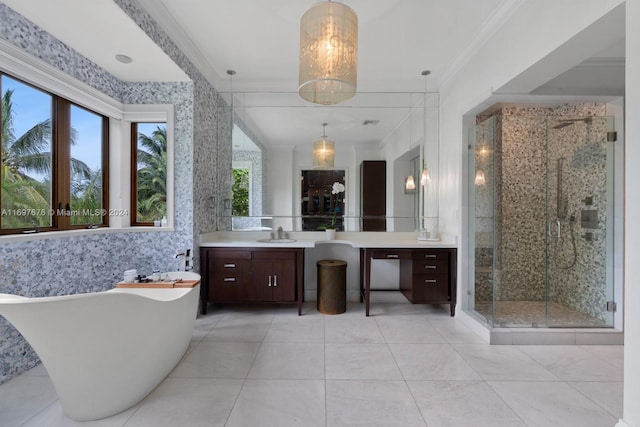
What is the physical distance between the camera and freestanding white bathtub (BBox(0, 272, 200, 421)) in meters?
1.44

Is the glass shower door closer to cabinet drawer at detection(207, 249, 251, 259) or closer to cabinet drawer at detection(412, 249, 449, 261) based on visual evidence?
cabinet drawer at detection(412, 249, 449, 261)

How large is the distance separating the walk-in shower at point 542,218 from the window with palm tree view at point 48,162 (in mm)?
3820

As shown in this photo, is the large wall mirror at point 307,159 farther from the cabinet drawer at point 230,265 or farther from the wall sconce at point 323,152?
the cabinet drawer at point 230,265

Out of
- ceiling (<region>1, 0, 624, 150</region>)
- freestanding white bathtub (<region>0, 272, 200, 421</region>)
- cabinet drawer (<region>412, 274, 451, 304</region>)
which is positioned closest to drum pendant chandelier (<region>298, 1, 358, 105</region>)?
ceiling (<region>1, 0, 624, 150</region>)

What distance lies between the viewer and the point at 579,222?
320cm

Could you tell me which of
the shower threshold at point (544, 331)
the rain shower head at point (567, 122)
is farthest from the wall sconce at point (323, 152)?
the rain shower head at point (567, 122)

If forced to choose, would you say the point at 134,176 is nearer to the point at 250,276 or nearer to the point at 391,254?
the point at 250,276

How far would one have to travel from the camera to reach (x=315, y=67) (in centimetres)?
197

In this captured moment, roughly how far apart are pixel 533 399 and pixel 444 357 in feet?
2.05

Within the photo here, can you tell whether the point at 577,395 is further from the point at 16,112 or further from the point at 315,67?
the point at 16,112

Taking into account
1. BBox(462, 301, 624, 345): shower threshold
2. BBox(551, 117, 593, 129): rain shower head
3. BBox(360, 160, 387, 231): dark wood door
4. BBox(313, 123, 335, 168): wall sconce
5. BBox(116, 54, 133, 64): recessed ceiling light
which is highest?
BBox(116, 54, 133, 64): recessed ceiling light

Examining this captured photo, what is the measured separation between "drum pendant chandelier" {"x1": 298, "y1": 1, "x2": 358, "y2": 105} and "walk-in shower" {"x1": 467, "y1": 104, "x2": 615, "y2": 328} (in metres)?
1.83

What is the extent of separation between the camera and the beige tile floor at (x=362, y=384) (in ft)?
5.46

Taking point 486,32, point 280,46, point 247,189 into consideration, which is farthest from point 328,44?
point 247,189
